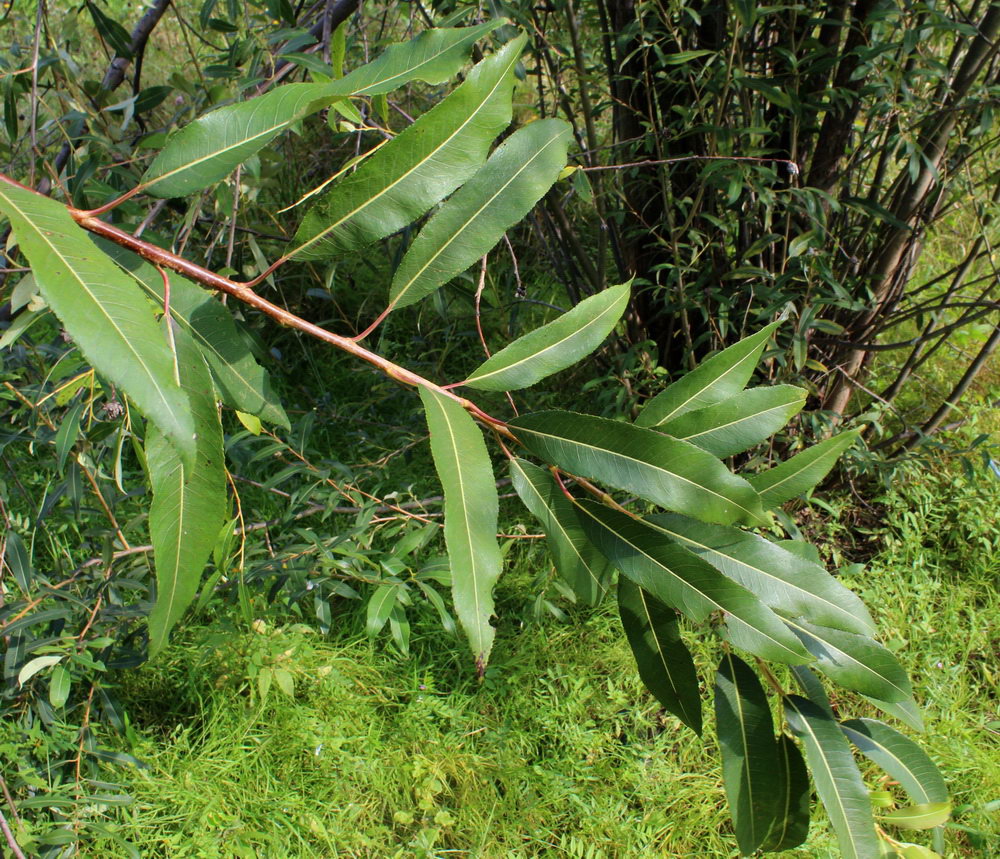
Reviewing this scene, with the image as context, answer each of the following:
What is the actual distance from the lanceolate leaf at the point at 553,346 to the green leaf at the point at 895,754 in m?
0.52

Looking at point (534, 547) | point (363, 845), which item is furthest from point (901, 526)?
point (363, 845)

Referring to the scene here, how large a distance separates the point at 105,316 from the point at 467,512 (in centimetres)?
28

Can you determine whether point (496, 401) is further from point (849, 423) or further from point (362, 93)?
point (362, 93)

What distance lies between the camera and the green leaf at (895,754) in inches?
36.0

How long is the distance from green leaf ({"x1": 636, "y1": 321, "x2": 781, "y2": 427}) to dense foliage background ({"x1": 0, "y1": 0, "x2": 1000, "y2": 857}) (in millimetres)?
878

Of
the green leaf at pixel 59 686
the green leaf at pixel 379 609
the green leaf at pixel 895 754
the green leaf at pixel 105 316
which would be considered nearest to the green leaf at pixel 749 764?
the green leaf at pixel 895 754

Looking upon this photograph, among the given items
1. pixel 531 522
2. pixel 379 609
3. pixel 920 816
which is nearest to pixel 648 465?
pixel 920 816

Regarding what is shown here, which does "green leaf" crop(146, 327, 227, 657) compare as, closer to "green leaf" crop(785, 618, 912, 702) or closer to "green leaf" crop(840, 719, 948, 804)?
"green leaf" crop(785, 618, 912, 702)

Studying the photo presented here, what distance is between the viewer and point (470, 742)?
2133mm

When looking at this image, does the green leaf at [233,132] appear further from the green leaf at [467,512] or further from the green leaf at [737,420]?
the green leaf at [737,420]

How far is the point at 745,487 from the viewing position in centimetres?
65

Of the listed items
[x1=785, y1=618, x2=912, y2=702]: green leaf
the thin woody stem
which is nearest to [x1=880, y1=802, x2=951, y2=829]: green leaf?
[x1=785, y1=618, x2=912, y2=702]: green leaf

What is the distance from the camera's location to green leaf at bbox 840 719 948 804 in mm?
915

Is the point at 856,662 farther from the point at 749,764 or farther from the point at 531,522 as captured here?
the point at 531,522
